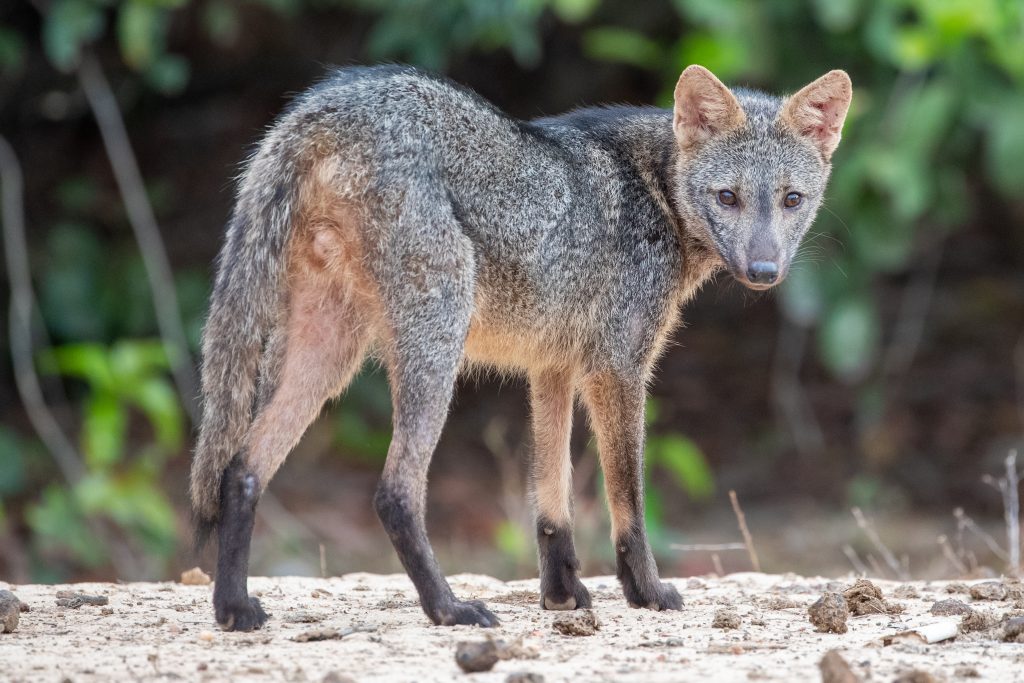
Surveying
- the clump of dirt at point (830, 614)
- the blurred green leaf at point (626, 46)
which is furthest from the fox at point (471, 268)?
the blurred green leaf at point (626, 46)

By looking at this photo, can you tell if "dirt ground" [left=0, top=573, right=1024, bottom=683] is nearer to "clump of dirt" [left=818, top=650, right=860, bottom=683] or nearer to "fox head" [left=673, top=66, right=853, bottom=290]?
"clump of dirt" [left=818, top=650, right=860, bottom=683]

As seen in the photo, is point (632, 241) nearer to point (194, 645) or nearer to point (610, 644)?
point (610, 644)

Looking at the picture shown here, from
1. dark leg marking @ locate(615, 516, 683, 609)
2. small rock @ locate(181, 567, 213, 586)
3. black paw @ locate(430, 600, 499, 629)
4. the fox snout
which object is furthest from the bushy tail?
the fox snout

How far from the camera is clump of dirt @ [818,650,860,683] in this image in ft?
11.7

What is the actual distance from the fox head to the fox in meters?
0.01

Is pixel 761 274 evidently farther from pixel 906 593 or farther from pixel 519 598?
pixel 519 598

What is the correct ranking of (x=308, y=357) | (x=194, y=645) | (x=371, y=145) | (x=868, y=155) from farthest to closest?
(x=868, y=155), (x=308, y=357), (x=371, y=145), (x=194, y=645)

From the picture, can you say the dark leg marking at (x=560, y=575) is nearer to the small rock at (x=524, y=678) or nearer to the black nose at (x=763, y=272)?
the black nose at (x=763, y=272)

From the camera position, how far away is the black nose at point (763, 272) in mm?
5547

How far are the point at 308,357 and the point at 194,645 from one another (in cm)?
131

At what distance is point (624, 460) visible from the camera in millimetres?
5578

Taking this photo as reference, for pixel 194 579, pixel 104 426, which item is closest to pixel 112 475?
pixel 104 426

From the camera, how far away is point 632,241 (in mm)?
5707

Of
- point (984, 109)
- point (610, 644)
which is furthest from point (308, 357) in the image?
point (984, 109)
